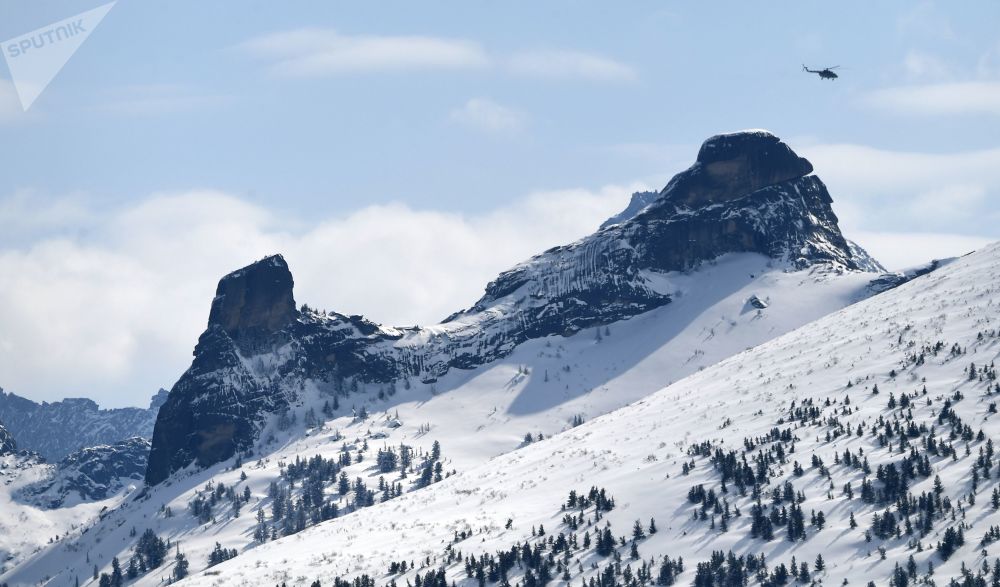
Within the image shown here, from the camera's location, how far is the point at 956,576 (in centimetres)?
11362

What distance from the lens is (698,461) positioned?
542ft

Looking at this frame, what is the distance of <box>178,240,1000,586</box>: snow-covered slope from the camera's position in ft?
413

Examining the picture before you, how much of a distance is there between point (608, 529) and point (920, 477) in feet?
104

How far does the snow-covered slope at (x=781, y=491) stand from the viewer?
126 m

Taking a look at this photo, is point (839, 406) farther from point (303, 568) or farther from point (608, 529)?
point (303, 568)

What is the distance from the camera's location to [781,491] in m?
143

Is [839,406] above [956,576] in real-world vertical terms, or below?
above

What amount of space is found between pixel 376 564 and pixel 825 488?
49.6 metres

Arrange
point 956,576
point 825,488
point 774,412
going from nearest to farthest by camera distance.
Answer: point 956,576, point 825,488, point 774,412

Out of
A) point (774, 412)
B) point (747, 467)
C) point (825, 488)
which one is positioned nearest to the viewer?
point (825, 488)

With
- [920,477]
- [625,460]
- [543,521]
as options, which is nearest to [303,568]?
[543,521]

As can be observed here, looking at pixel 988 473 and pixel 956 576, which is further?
pixel 988 473

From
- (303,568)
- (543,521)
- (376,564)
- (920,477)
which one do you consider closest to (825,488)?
(920,477)

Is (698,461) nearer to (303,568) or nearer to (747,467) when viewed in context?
(747,467)
